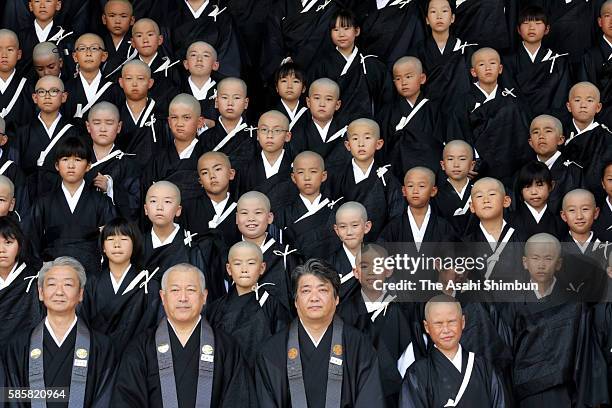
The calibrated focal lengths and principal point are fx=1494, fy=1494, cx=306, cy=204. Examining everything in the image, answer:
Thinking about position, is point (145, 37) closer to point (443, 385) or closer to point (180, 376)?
point (180, 376)

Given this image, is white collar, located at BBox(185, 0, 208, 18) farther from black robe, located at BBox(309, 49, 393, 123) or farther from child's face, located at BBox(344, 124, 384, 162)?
child's face, located at BBox(344, 124, 384, 162)

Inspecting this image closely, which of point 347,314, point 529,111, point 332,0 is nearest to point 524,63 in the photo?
point 529,111

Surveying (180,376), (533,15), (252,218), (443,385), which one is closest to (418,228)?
(252,218)

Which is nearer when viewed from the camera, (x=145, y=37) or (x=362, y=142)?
(x=362, y=142)

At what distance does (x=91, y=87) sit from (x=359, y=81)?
2294 millimetres

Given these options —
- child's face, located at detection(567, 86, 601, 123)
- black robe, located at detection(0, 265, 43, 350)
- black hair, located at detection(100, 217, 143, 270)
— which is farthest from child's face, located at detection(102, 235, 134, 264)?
child's face, located at detection(567, 86, 601, 123)

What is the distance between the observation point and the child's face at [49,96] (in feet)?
39.0

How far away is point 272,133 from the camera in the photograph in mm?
11719

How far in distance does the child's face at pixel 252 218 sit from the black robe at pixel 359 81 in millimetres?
2097

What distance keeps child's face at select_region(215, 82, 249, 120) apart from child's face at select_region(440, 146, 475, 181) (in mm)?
1780

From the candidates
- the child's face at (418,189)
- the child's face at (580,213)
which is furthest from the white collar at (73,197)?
the child's face at (580,213)

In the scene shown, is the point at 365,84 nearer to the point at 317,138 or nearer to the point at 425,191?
the point at 317,138

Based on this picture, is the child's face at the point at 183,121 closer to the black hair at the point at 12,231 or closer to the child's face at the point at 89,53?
the child's face at the point at 89,53

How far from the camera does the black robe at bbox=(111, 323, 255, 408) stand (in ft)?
29.4
